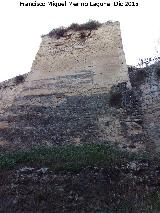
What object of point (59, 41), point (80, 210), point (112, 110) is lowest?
point (80, 210)

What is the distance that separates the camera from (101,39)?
1389 centimetres

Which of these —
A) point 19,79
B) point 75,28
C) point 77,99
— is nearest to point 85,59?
point 77,99

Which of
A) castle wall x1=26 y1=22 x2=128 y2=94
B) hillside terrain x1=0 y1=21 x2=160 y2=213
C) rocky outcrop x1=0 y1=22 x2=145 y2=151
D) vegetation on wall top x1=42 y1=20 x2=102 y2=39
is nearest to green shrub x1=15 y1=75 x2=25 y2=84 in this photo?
hillside terrain x1=0 y1=21 x2=160 y2=213

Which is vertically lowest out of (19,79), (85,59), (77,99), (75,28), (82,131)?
(82,131)

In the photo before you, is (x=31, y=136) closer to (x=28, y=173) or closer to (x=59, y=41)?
(x=28, y=173)

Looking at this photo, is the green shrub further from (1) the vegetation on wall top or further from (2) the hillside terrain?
(1) the vegetation on wall top

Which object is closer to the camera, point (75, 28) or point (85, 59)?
point (85, 59)

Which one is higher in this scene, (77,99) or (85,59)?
(85,59)

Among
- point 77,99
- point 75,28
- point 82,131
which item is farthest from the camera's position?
point 75,28

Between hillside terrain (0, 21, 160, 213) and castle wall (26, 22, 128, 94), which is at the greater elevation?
castle wall (26, 22, 128, 94)

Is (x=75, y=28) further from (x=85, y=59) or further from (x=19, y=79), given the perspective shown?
(x=19, y=79)

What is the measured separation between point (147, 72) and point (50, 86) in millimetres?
3999

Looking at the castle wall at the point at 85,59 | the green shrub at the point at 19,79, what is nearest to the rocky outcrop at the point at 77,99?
the castle wall at the point at 85,59

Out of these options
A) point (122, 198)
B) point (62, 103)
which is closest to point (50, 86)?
point (62, 103)
